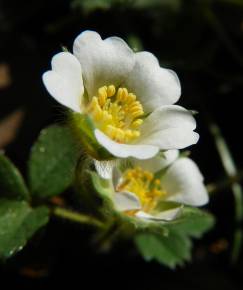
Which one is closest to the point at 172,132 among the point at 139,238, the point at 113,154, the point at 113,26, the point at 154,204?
the point at 113,154

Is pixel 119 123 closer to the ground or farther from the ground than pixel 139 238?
farther from the ground

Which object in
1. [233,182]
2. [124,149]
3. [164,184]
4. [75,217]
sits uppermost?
[124,149]

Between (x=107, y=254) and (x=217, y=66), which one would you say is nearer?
(x=107, y=254)

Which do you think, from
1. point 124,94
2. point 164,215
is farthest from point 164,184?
point 124,94

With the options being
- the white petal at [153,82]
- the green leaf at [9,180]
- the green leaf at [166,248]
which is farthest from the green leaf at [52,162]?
the green leaf at [166,248]

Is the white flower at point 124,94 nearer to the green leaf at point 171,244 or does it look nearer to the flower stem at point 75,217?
the flower stem at point 75,217

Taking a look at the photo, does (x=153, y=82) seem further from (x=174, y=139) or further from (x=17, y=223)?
(x=17, y=223)

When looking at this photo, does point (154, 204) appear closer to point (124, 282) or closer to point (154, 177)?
point (154, 177)
